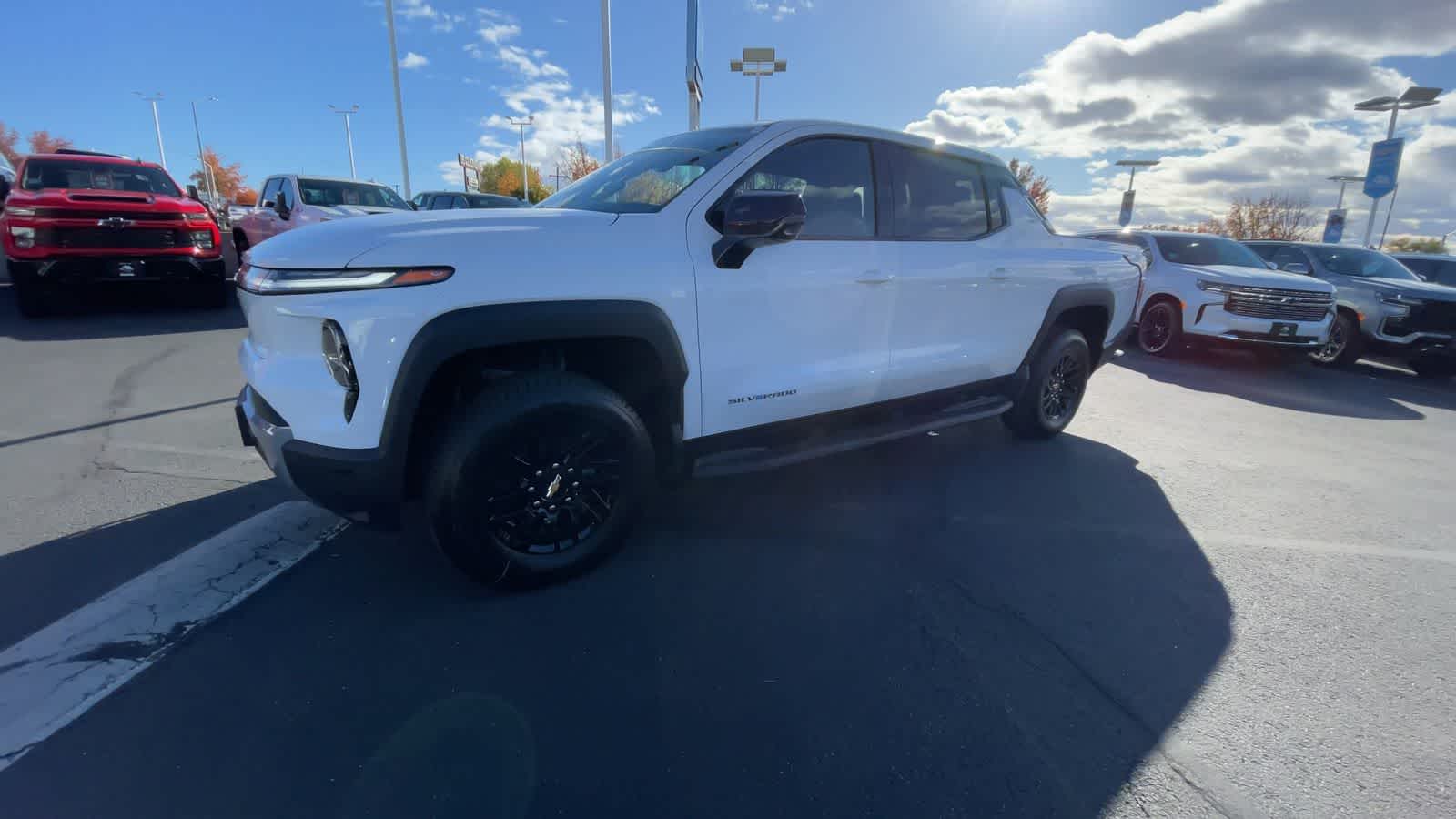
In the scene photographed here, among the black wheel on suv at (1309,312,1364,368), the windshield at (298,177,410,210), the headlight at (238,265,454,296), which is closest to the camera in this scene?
the headlight at (238,265,454,296)

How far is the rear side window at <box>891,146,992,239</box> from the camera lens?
350 cm

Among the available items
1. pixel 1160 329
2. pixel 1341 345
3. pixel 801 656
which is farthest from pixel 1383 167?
pixel 801 656

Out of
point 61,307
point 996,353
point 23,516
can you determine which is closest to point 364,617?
point 23,516

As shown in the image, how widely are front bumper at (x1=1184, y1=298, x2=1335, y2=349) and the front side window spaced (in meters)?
7.30

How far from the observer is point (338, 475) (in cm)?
219

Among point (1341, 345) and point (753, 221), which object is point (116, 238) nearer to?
point (753, 221)

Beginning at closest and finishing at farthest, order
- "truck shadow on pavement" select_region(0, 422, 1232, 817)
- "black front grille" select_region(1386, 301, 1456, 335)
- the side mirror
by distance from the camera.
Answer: "truck shadow on pavement" select_region(0, 422, 1232, 817), the side mirror, "black front grille" select_region(1386, 301, 1456, 335)

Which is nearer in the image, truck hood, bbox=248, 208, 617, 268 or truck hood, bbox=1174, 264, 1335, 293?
truck hood, bbox=248, 208, 617, 268

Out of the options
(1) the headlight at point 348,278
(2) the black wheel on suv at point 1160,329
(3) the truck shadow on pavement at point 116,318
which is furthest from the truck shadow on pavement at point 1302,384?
(3) the truck shadow on pavement at point 116,318

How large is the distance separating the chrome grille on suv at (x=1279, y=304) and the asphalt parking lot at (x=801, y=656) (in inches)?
186

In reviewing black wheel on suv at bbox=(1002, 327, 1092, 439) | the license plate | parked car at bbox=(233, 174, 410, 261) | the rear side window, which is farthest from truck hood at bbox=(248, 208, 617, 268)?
parked car at bbox=(233, 174, 410, 261)

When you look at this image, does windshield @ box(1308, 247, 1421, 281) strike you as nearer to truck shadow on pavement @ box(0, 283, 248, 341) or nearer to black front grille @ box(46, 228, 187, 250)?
truck shadow on pavement @ box(0, 283, 248, 341)

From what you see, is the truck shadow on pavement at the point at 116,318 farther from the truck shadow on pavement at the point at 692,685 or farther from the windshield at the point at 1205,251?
the windshield at the point at 1205,251

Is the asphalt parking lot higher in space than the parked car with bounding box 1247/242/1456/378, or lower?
lower
